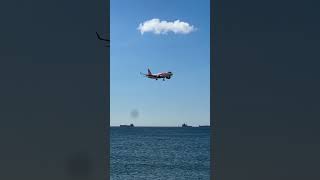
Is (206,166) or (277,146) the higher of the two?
(277,146)

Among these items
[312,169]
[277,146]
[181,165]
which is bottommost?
[181,165]

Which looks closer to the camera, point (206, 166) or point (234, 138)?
point (234, 138)

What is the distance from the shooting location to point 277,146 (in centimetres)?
→ 307

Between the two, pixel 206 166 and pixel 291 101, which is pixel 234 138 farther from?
pixel 206 166
